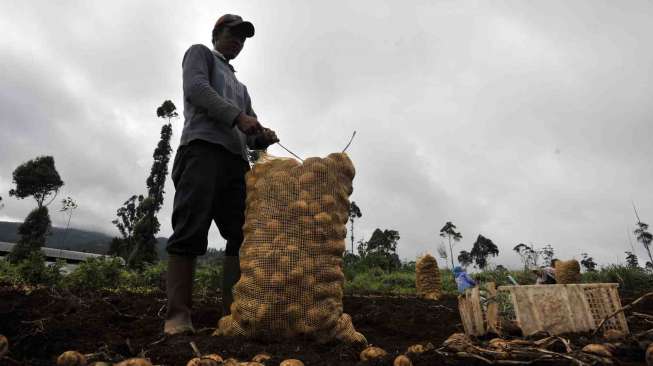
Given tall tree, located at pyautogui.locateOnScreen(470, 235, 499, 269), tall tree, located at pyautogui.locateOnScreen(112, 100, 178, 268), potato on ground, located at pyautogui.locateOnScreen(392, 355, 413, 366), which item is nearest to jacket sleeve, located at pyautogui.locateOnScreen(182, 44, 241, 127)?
potato on ground, located at pyautogui.locateOnScreen(392, 355, 413, 366)

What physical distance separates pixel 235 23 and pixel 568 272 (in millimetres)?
7135

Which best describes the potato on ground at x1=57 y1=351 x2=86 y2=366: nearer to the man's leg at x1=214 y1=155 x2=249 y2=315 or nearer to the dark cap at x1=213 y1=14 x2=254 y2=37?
the man's leg at x1=214 y1=155 x2=249 y2=315

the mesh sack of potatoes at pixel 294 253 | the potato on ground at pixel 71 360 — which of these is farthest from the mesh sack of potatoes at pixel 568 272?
the potato on ground at pixel 71 360

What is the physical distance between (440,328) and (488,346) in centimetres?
147

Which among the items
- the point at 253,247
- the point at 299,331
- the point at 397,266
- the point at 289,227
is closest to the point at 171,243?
the point at 253,247

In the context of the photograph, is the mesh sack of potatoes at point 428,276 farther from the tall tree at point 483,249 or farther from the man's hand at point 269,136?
the tall tree at point 483,249

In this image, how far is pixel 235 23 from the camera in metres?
2.45

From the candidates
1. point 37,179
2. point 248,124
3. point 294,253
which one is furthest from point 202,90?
point 37,179

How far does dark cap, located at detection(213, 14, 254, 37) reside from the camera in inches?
96.1

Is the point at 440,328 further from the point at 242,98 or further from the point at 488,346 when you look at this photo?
the point at 242,98

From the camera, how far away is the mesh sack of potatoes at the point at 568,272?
6.76m

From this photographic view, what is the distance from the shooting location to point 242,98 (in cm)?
267

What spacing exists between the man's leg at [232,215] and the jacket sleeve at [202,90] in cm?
32

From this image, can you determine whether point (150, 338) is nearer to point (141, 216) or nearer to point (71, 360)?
point (71, 360)
